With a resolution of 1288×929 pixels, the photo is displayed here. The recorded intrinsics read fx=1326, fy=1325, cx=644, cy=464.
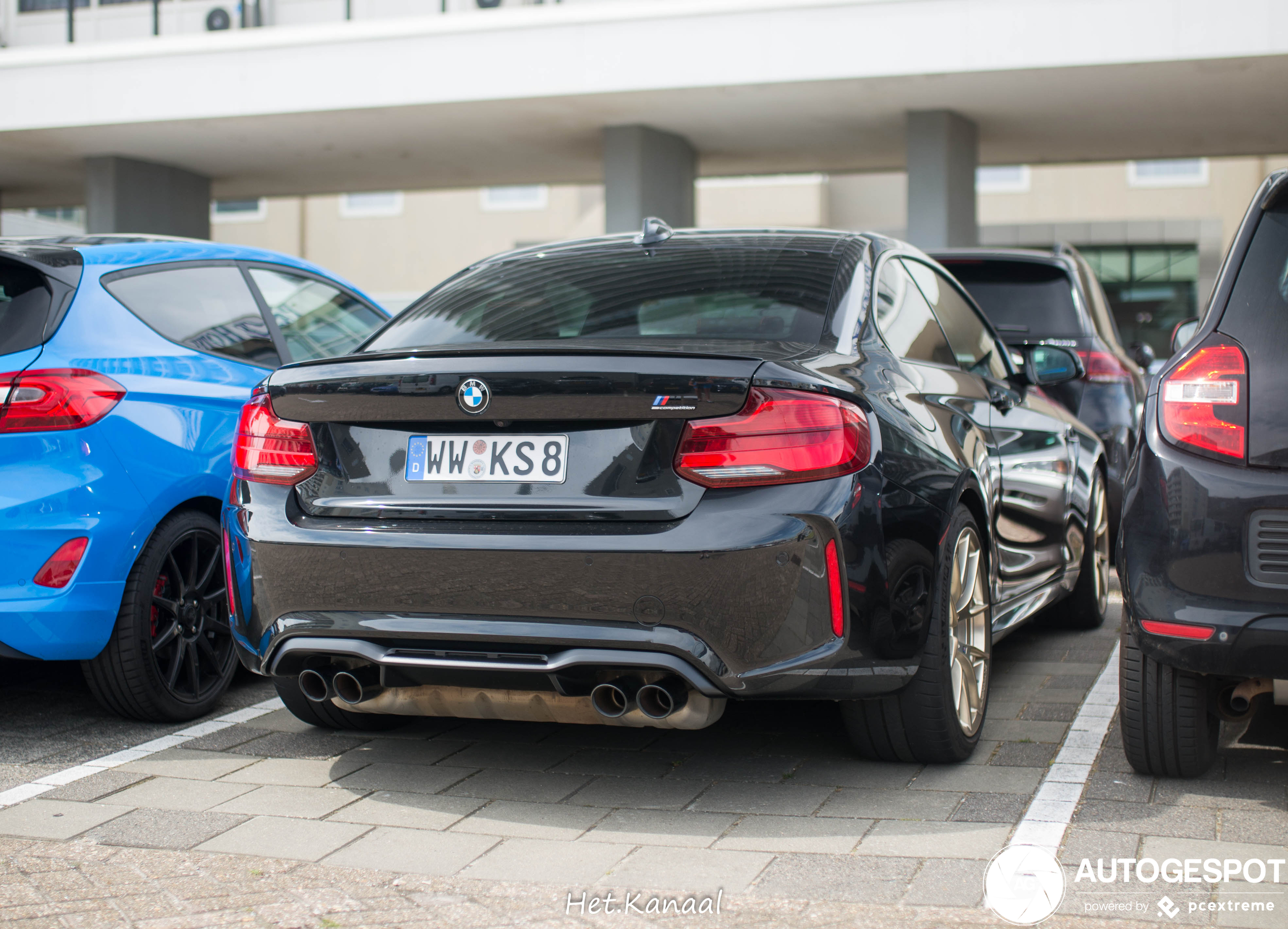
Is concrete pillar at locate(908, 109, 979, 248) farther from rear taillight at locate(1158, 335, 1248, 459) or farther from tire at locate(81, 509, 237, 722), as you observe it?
rear taillight at locate(1158, 335, 1248, 459)

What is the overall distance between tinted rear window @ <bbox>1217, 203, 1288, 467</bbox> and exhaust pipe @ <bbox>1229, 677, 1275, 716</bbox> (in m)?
0.60

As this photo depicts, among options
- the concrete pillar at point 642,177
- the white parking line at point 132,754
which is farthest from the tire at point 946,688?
the concrete pillar at point 642,177

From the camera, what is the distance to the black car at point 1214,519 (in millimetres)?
2975

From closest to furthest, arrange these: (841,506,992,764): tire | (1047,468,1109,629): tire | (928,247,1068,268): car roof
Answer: (841,506,992,764): tire
(1047,468,1109,629): tire
(928,247,1068,268): car roof

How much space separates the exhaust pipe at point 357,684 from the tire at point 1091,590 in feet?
11.1

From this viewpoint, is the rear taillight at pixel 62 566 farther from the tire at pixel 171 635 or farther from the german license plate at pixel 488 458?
the german license plate at pixel 488 458

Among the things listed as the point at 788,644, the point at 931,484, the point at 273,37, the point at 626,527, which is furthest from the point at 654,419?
the point at 273,37

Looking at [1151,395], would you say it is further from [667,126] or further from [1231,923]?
[667,126]

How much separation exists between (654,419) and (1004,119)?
1456 centimetres

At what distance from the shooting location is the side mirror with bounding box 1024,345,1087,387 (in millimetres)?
5105

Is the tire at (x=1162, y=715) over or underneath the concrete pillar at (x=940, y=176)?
underneath

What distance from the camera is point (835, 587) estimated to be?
300 centimetres

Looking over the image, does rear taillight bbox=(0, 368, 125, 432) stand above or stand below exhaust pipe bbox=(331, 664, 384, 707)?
above

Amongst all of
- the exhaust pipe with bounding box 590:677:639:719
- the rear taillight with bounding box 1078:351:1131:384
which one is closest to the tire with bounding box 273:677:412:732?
the exhaust pipe with bounding box 590:677:639:719
